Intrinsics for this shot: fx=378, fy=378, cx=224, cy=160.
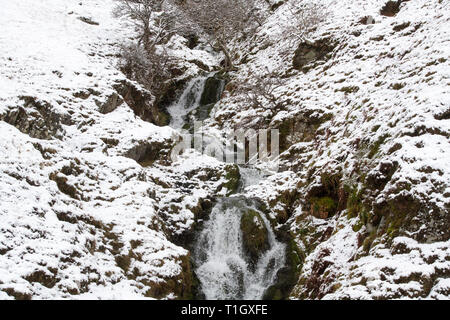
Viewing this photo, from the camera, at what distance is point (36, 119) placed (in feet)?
45.0

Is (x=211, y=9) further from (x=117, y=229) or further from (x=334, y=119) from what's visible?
(x=117, y=229)

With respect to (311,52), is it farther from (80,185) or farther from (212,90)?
(80,185)

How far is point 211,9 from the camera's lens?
2897cm

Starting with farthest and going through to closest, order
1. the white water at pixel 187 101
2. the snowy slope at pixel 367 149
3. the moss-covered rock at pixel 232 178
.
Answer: the white water at pixel 187 101
the moss-covered rock at pixel 232 178
the snowy slope at pixel 367 149

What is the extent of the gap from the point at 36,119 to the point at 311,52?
48.7 feet

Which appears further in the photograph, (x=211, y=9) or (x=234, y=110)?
(x=211, y=9)

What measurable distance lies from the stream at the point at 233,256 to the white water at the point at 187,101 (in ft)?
30.7

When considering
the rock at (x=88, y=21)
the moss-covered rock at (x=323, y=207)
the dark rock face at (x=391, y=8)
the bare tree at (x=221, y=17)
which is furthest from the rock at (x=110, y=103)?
the dark rock face at (x=391, y=8)

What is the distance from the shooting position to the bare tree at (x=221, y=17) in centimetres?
2850

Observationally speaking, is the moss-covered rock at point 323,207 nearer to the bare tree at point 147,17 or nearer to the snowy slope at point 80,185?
the snowy slope at point 80,185

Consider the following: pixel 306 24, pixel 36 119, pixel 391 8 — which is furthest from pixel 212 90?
pixel 36 119

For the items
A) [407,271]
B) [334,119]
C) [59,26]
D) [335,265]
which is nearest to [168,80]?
[59,26]

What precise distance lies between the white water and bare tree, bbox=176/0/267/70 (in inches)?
129
